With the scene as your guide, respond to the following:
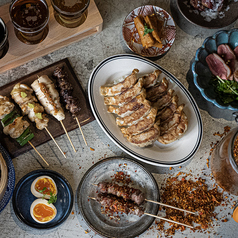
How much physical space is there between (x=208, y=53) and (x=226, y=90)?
0.58m

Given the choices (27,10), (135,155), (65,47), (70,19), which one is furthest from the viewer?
(65,47)

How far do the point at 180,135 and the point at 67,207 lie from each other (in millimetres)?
1882

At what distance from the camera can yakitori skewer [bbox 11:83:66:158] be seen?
138 inches

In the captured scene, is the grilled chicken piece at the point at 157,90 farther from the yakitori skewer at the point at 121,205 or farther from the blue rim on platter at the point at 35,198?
the blue rim on platter at the point at 35,198

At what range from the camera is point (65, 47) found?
12.8 feet

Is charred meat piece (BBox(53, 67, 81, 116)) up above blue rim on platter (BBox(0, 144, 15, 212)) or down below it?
above

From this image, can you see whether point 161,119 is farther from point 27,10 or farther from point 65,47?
point 27,10

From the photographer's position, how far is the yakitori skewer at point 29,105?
3.51m

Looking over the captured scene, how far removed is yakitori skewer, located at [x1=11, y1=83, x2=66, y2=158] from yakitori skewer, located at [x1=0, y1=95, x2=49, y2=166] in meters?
0.10

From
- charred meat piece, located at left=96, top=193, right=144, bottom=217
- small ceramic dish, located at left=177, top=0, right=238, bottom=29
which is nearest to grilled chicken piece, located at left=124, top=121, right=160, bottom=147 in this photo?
charred meat piece, located at left=96, top=193, right=144, bottom=217

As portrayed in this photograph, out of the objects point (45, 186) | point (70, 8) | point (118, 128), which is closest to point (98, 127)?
point (118, 128)

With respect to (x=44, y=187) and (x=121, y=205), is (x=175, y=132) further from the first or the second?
(x=44, y=187)

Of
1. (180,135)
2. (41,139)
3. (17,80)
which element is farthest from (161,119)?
(17,80)

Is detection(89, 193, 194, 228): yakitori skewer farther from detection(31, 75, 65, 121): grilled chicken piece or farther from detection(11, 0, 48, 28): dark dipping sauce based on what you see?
detection(11, 0, 48, 28): dark dipping sauce
